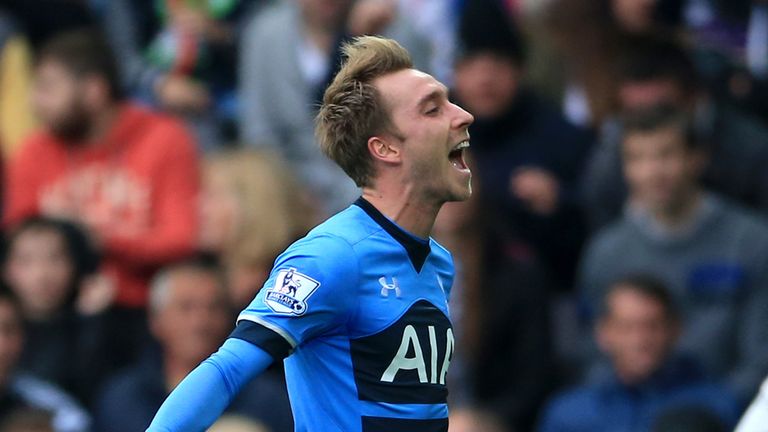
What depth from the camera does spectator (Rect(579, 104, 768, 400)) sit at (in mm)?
6590

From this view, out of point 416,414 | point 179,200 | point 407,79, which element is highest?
point 407,79

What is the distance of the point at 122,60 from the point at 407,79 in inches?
223

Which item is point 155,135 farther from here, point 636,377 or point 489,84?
point 636,377

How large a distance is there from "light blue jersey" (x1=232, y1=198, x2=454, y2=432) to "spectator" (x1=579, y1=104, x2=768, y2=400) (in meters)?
3.23

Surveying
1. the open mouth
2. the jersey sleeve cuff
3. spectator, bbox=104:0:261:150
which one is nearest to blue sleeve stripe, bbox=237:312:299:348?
the jersey sleeve cuff

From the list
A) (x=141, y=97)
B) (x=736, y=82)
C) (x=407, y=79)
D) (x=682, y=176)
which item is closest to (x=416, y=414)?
(x=407, y=79)

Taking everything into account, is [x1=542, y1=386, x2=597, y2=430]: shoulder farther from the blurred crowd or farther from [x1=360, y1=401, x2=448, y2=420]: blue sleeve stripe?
[x1=360, y1=401, x2=448, y2=420]: blue sleeve stripe

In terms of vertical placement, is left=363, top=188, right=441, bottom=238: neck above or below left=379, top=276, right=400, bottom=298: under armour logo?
above

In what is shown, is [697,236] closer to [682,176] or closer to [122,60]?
[682,176]

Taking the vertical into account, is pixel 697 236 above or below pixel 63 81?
below

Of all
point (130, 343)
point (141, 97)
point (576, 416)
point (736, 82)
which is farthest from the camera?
point (141, 97)

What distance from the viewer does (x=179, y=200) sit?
7.29m

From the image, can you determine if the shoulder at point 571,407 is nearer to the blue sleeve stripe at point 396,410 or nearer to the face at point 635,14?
the face at point 635,14

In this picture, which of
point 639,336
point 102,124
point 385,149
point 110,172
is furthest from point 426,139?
point 102,124
